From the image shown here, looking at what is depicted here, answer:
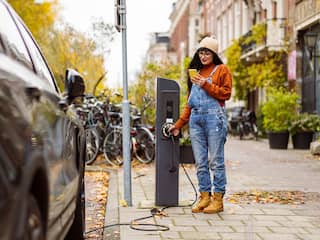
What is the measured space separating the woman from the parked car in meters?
2.32

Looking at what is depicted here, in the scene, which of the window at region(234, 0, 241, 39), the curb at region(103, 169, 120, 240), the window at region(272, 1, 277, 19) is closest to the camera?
the curb at region(103, 169, 120, 240)

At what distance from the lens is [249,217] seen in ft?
21.7

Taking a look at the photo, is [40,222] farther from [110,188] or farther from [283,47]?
[283,47]

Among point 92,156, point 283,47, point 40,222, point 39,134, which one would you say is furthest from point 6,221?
point 283,47

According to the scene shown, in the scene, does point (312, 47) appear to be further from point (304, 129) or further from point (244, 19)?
point (244, 19)

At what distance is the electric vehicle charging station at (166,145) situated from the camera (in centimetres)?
726

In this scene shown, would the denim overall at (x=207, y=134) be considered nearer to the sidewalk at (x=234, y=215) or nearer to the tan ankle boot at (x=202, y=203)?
the tan ankle boot at (x=202, y=203)

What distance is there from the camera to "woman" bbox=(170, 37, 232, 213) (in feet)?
22.5

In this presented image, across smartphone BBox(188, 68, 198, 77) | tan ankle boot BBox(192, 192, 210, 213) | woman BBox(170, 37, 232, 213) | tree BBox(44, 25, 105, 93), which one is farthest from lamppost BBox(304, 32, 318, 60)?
tan ankle boot BBox(192, 192, 210, 213)

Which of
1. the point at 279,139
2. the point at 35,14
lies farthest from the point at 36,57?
the point at 35,14

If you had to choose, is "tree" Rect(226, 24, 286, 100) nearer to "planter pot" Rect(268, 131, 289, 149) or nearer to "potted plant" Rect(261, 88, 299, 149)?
"potted plant" Rect(261, 88, 299, 149)

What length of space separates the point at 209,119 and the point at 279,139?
12443 mm

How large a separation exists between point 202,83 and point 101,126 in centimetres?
707

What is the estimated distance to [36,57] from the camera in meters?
4.62
